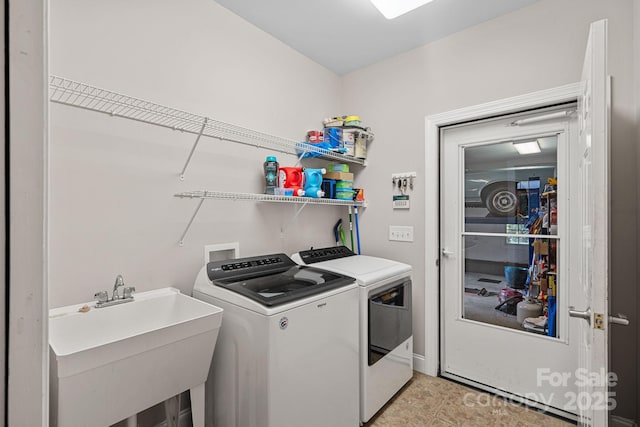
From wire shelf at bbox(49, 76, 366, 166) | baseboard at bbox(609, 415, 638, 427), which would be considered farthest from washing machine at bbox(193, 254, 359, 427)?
baseboard at bbox(609, 415, 638, 427)

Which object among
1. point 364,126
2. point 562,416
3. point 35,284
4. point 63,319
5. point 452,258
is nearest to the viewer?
point 35,284

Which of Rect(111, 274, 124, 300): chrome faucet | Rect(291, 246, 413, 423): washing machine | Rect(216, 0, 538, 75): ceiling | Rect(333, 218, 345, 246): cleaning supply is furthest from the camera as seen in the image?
Rect(333, 218, 345, 246): cleaning supply

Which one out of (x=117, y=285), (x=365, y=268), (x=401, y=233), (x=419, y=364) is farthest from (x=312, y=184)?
(x=419, y=364)

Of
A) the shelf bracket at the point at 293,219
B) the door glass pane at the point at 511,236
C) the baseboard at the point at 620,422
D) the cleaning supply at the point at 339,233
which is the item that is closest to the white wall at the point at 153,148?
the shelf bracket at the point at 293,219

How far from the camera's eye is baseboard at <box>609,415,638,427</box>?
1.68 metres

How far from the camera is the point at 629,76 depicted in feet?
5.50

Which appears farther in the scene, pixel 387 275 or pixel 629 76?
pixel 387 275

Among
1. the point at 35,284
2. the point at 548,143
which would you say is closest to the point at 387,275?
the point at 548,143

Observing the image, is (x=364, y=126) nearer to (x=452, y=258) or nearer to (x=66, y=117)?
(x=452, y=258)

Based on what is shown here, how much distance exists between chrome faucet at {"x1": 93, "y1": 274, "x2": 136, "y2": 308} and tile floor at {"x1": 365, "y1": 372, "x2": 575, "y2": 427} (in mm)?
1579

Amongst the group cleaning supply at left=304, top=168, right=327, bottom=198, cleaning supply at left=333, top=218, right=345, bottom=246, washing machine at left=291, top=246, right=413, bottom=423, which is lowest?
washing machine at left=291, top=246, right=413, bottom=423

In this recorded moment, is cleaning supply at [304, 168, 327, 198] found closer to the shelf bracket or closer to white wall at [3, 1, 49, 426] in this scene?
the shelf bracket

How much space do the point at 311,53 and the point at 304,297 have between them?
204cm

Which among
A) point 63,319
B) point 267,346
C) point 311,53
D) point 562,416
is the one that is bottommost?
point 562,416
